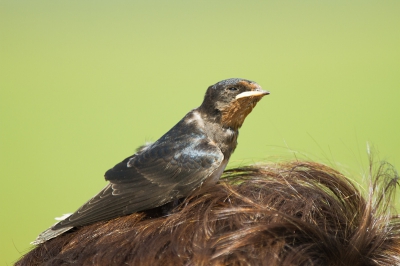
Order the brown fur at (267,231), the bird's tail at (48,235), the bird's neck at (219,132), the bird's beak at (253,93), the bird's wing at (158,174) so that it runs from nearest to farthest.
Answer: the brown fur at (267,231) < the bird's tail at (48,235) < the bird's wing at (158,174) < the bird's beak at (253,93) < the bird's neck at (219,132)

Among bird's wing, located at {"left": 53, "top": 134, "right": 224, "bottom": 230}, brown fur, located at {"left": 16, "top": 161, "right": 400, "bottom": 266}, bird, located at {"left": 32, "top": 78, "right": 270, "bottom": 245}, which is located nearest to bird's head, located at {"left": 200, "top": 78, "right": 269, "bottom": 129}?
bird, located at {"left": 32, "top": 78, "right": 270, "bottom": 245}

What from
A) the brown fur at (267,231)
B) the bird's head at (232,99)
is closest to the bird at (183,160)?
the bird's head at (232,99)

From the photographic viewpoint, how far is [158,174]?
202cm

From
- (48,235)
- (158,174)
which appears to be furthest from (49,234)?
(158,174)

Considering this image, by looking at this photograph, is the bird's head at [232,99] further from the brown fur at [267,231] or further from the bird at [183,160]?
the brown fur at [267,231]

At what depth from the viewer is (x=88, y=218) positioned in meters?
1.52

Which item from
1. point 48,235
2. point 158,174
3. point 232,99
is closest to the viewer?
point 48,235

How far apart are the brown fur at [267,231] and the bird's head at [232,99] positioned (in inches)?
30.9

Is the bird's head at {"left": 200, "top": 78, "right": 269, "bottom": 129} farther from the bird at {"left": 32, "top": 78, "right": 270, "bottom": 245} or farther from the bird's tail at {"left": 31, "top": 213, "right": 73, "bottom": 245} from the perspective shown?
the bird's tail at {"left": 31, "top": 213, "right": 73, "bottom": 245}

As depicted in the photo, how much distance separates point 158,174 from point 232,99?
0.40 m

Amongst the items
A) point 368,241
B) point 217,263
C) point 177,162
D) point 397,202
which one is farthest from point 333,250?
point 177,162

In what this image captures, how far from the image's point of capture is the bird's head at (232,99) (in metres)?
2.12

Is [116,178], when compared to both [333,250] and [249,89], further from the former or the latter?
[333,250]

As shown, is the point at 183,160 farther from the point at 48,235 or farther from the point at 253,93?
the point at 48,235
